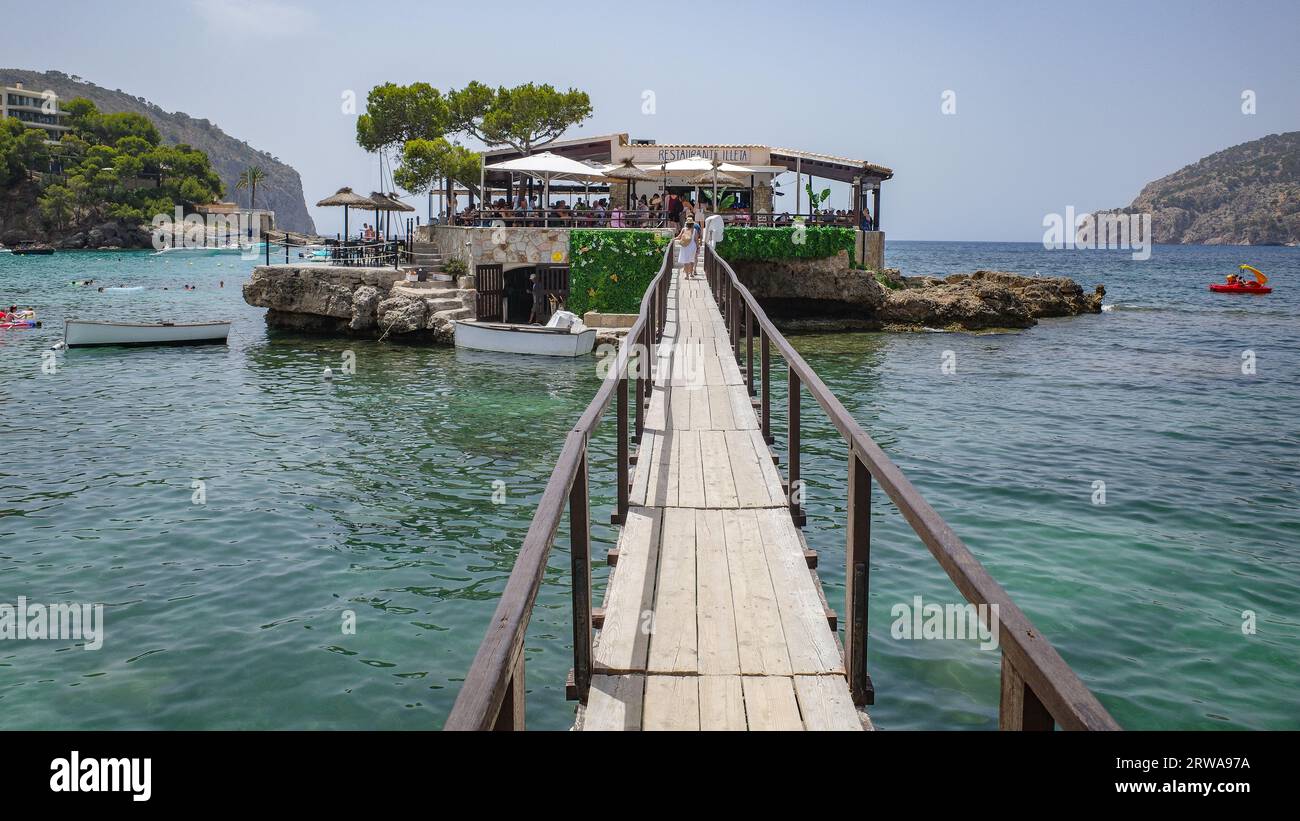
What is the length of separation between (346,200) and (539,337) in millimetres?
14898

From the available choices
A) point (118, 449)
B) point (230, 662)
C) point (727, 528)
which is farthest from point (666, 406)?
point (118, 449)

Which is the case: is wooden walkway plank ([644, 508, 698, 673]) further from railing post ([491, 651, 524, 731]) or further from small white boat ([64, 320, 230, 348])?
small white boat ([64, 320, 230, 348])

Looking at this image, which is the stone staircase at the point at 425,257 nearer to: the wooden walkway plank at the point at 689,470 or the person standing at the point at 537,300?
the person standing at the point at 537,300

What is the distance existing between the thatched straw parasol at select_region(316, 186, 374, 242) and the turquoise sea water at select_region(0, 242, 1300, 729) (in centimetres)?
1275

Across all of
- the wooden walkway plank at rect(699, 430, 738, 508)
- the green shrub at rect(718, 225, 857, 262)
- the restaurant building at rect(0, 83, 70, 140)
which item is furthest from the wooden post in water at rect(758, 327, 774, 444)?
the restaurant building at rect(0, 83, 70, 140)

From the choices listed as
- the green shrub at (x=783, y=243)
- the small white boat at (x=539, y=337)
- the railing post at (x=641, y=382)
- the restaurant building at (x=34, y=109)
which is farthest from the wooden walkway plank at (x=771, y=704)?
the restaurant building at (x=34, y=109)

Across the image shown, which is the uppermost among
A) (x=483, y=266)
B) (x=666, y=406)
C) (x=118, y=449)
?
(x=483, y=266)

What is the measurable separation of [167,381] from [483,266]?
36.2 feet

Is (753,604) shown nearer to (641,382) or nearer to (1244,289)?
(641,382)

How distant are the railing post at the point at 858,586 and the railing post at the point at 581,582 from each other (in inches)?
44.5

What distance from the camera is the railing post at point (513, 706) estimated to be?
8.95 ft

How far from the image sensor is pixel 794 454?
6.92 m
